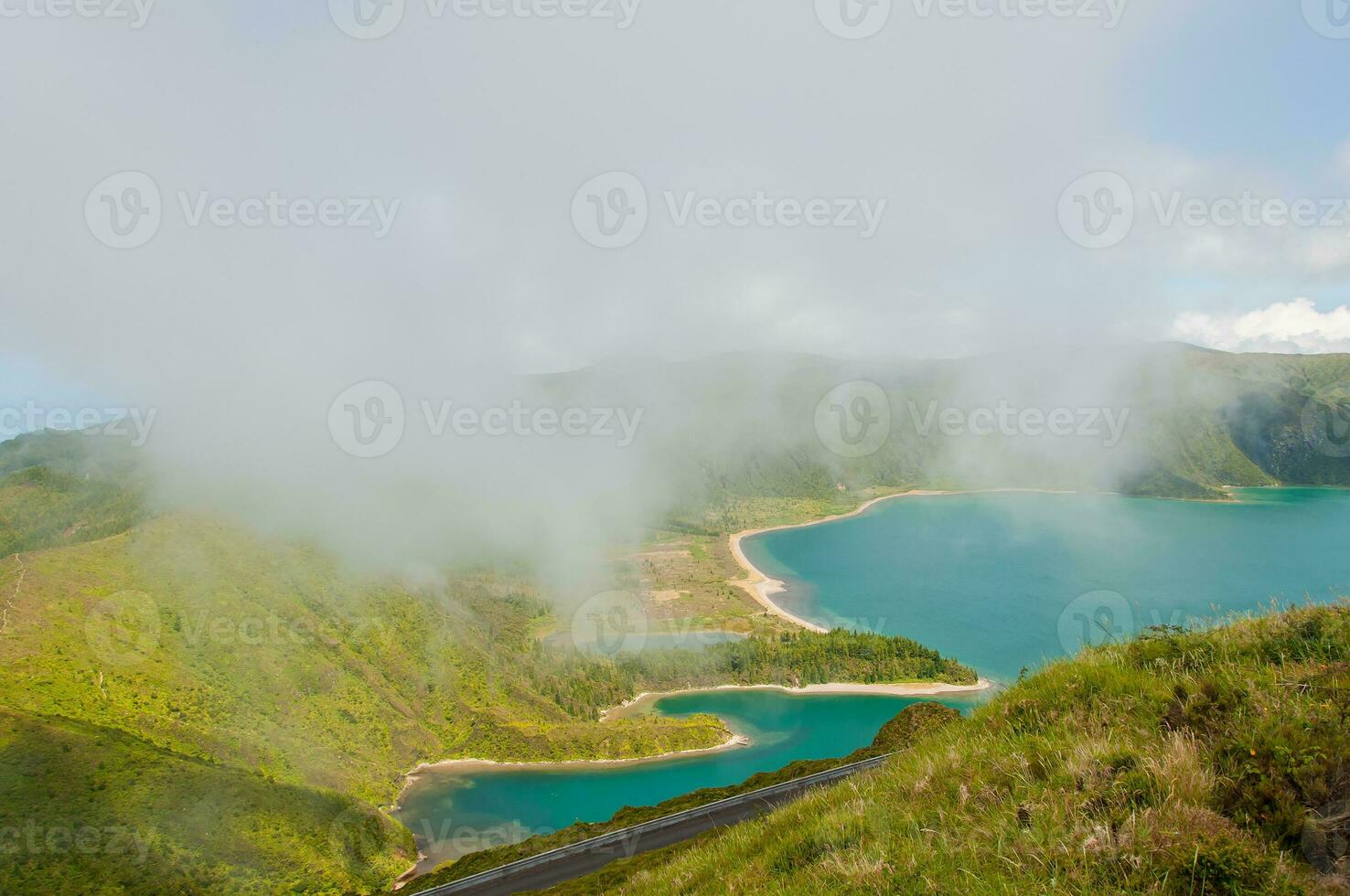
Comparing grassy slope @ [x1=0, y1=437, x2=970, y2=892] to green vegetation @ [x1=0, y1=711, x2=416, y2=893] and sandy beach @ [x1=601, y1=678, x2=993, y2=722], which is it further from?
sandy beach @ [x1=601, y1=678, x2=993, y2=722]

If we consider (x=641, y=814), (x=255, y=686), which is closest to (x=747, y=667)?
(x=641, y=814)

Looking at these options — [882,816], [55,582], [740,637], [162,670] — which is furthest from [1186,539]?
[55,582]

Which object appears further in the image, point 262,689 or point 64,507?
point 64,507

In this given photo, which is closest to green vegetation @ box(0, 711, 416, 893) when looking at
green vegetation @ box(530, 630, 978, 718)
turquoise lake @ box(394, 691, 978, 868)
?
turquoise lake @ box(394, 691, 978, 868)

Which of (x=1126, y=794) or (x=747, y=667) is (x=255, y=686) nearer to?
(x=747, y=667)

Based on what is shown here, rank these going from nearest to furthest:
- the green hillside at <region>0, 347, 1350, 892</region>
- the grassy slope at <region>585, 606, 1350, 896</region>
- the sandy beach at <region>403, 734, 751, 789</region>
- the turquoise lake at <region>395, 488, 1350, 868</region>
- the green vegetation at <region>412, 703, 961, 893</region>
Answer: the grassy slope at <region>585, 606, 1350, 896</region> → the green vegetation at <region>412, 703, 961, 893</region> → the green hillside at <region>0, 347, 1350, 892</region> → the turquoise lake at <region>395, 488, 1350, 868</region> → the sandy beach at <region>403, 734, 751, 789</region>

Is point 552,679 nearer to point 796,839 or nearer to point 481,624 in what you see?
point 481,624
